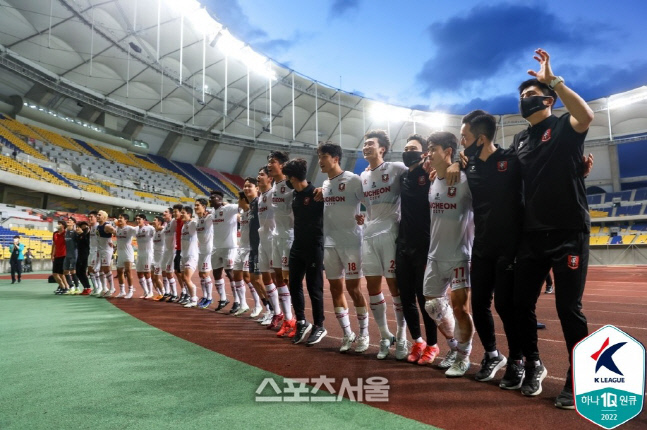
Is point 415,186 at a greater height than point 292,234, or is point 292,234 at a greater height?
point 415,186

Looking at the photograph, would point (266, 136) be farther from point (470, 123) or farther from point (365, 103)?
→ point (470, 123)

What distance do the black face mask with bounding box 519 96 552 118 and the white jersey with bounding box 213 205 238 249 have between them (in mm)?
5833

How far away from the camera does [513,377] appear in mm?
2949

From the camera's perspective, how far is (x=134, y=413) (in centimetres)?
243

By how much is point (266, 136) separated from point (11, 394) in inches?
1469

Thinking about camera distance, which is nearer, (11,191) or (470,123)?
(470,123)

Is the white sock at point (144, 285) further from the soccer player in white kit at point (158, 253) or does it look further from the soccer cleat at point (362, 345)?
the soccer cleat at point (362, 345)

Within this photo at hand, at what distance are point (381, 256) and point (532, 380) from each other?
1642 mm

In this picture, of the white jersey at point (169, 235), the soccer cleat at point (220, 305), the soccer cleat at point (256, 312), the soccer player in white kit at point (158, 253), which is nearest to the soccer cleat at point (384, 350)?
the soccer cleat at point (256, 312)

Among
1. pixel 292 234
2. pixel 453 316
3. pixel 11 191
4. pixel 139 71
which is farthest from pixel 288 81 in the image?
pixel 453 316

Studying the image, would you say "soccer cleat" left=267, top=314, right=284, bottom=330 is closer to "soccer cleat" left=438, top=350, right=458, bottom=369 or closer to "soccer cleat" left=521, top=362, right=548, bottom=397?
"soccer cleat" left=438, top=350, right=458, bottom=369

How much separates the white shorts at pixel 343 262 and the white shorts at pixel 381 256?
0.19 metres

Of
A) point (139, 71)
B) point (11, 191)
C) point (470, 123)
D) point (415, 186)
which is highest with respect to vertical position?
point (139, 71)

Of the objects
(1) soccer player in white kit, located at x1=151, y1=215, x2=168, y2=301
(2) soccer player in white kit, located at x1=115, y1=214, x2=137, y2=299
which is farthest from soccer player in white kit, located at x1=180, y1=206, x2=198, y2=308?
(2) soccer player in white kit, located at x1=115, y1=214, x2=137, y2=299
